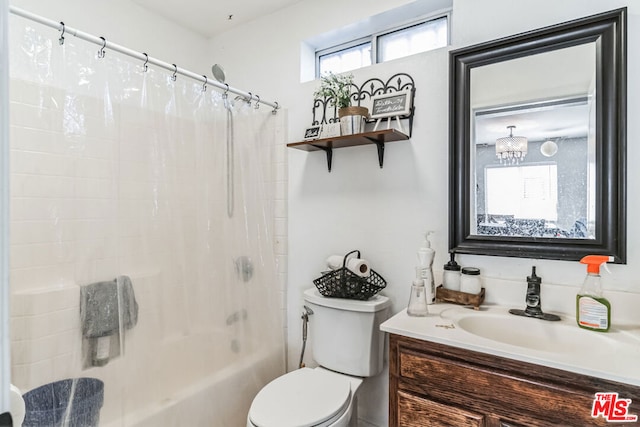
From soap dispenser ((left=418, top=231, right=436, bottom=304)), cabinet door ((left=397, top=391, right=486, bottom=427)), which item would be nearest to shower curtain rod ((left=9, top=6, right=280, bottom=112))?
soap dispenser ((left=418, top=231, right=436, bottom=304))

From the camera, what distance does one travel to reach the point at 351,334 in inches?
65.5

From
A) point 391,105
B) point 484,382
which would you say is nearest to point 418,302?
point 484,382

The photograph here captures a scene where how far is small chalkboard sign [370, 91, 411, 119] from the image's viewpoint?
1.70 metres

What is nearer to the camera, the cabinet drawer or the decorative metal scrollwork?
the cabinet drawer

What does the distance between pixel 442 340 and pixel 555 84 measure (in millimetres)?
1107

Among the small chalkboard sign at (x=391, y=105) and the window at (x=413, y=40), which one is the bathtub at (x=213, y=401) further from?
the window at (x=413, y=40)

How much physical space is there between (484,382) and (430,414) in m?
0.22

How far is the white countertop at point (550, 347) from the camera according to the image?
0.92 metres

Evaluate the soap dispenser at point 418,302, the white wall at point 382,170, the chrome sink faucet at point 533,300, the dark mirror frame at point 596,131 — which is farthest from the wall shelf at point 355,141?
the chrome sink faucet at point 533,300

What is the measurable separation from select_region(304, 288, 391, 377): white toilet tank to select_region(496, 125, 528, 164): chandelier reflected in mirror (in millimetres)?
847

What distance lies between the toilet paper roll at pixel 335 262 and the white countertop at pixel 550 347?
498 mm

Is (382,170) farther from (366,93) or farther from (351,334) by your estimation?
(351,334)

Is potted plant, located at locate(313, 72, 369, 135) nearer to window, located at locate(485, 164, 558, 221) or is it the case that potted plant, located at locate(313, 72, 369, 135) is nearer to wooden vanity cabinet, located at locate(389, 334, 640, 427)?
window, located at locate(485, 164, 558, 221)

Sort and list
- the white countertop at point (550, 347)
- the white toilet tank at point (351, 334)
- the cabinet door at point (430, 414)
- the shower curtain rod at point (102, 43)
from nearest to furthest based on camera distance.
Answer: the white countertop at point (550, 347), the cabinet door at point (430, 414), the shower curtain rod at point (102, 43), the white toilet tank at point (351, 334)
